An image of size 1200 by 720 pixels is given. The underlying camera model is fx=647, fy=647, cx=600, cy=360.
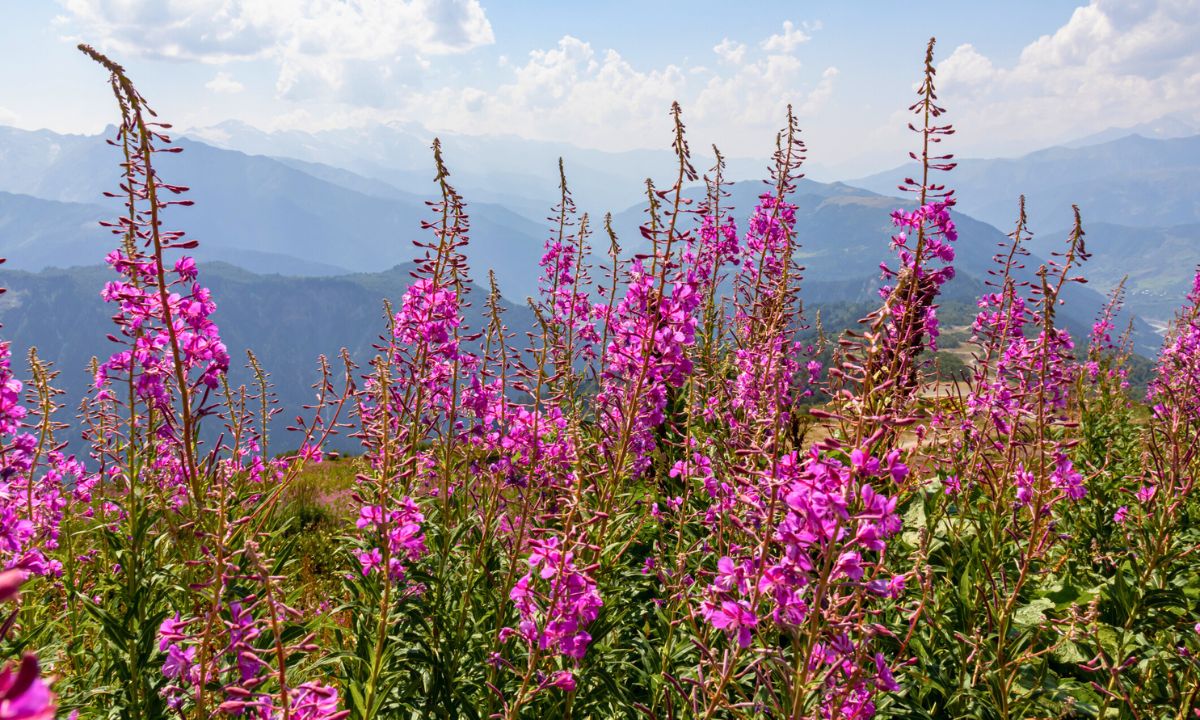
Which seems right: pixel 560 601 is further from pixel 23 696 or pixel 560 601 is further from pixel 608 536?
pixel 23 696

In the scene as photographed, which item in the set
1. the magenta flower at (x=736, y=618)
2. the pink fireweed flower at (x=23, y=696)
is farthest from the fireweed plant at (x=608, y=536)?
the pink fireweed flower at (x=23, y=696)

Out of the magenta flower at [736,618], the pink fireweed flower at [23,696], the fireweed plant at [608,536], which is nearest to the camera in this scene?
the pink fireweed flower at [23,696]

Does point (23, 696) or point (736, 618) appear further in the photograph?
point (736, 618)

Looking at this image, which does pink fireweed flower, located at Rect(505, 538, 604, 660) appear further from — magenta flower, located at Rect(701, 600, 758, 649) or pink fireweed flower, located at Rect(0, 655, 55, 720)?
pink fireweed flower, located at Rect(0, 655, 55, 720)

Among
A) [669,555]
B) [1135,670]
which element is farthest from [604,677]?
[1135,670]

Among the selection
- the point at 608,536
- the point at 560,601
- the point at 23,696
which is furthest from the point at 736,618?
the point at 608,536

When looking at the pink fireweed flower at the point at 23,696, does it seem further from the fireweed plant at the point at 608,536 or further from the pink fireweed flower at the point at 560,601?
the pink fireweed flower at the point at 560,601

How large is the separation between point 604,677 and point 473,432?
217 centimetres

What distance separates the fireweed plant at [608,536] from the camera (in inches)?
98.0

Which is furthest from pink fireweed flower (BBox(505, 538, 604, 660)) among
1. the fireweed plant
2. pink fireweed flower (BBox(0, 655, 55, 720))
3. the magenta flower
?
pink fireweed flower (BBox(0, 655, 55, 720))

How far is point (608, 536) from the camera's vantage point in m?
4.43

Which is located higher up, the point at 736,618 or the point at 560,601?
Answer: the point at 736,618

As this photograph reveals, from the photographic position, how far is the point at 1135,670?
4090mm

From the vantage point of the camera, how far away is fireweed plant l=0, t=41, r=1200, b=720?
249 cm
